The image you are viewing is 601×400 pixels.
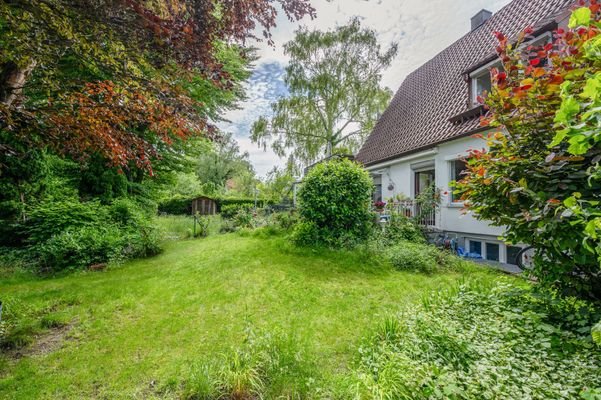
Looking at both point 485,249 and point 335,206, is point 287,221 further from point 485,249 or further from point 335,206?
point 485,249

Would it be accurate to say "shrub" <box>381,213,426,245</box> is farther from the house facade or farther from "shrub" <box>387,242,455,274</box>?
"shrub" <box>387,242,455,274</box>

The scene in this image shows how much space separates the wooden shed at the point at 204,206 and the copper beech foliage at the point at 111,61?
1739 cm

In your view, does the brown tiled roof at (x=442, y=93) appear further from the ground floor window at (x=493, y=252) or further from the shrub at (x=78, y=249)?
the shrub at (x=78, y=249)

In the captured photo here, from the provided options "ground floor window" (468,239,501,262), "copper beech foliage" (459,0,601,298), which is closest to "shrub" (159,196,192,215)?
"ground floor window" (468,239,501,262)

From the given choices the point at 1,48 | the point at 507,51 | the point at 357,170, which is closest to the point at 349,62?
the point at 357,170

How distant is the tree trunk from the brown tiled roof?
9039 millimetres

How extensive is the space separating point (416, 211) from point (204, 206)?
1634cm

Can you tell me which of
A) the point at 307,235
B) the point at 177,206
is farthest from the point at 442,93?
the point at 177,206

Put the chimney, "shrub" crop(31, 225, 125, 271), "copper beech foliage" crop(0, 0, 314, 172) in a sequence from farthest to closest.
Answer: the chimney
"shrub" crop(31, 225, 125, 271)
"copper beech foliage" crop(0, 0, 314, 172)

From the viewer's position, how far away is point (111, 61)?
10.5ft

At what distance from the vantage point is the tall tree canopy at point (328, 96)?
46.0 feet

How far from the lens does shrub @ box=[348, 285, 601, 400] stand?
6.18ft

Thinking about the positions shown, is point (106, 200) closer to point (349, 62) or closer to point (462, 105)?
point (462, 105)

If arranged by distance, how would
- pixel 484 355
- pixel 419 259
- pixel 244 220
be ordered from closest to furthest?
pixel 484 355
pixel 419 259
pixel 244 220
